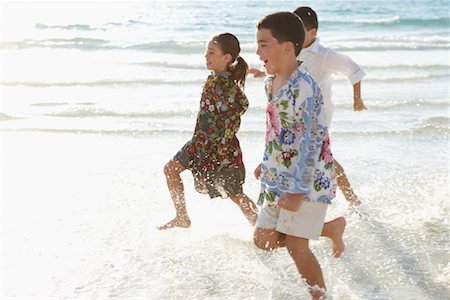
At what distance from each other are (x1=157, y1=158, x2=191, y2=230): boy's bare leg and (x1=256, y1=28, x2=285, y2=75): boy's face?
5.31 ft

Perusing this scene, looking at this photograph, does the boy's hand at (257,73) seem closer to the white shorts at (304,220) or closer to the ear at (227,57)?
the ear at (227,57)

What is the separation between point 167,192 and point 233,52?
178 centimetres

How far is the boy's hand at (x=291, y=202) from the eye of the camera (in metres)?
3.34

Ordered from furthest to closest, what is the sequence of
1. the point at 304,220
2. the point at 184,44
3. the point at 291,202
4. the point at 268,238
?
the point at 184,44, the point at 268,238, the point at 304,220, the point at 291,202

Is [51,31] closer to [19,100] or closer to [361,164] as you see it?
[19,100]

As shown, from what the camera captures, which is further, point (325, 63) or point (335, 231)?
point (325, 63)

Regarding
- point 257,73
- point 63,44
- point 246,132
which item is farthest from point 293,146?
point 63,44

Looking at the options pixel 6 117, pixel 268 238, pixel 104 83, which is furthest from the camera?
pixel 104 83

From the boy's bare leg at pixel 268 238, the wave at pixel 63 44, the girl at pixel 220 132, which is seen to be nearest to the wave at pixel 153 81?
the wave at pixel 63 44

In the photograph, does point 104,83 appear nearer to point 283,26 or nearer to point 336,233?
point 336,233

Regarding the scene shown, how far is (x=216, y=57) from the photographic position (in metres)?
4.69

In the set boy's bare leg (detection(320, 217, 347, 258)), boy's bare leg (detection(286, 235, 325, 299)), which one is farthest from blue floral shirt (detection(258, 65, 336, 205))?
boy's bare leg (detection(320, 217, 347, 258))

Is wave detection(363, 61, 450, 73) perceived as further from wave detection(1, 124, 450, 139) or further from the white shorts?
the white shorts

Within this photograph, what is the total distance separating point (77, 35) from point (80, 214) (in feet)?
59.3
